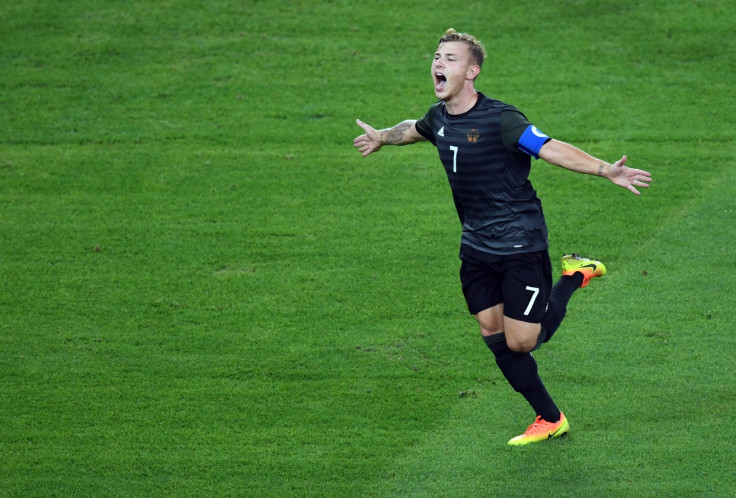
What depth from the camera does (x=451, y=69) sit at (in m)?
5.78

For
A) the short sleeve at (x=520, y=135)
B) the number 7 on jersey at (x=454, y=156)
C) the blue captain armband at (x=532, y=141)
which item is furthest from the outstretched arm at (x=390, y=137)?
the blue captain armband at (x=532, y=141)

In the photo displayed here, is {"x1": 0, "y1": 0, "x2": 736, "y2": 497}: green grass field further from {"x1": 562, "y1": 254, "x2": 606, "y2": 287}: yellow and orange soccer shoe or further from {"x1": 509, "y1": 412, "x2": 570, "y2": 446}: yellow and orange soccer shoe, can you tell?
{"x1": 562, "y1": 254, "x2": 606, "y2": 287}: yellow and orange soccer shoe

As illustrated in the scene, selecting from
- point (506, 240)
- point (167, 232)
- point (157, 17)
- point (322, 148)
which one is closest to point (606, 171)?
point (506, 240)

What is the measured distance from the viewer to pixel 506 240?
Answer: 5867mm

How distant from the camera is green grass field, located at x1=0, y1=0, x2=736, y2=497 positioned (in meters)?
6.06

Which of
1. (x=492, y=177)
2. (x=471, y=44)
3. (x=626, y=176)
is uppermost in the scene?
(x=471, y=44)

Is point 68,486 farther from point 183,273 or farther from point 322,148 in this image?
point 322,148

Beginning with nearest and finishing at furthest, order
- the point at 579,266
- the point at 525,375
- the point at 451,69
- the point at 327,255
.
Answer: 1. the point at 451,69
2. the point at 525,375
3. the point at 579,266
4. the point at 327,255

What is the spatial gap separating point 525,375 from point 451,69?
1966 mm

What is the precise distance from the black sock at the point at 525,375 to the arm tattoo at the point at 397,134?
151 cm

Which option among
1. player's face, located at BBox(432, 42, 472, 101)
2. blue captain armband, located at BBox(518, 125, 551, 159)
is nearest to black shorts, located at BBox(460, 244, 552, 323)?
blue captain armband, located at BBox(518, 125, 551, 159)

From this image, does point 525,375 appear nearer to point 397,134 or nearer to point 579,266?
point 579,266

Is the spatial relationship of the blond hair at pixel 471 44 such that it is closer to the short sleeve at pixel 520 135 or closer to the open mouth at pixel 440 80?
the open mouth at pixel 440 80

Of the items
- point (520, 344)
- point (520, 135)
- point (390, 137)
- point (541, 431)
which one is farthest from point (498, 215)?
point (541, 431)
